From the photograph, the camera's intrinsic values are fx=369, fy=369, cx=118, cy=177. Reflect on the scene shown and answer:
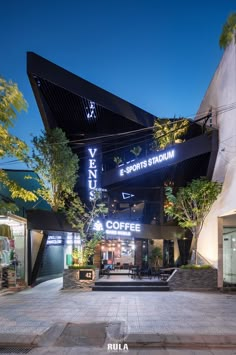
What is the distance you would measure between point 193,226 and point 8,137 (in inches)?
425

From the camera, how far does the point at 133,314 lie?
1061 centimetres

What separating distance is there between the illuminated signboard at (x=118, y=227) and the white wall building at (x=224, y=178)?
3.81m

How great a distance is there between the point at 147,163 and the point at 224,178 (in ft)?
15.6

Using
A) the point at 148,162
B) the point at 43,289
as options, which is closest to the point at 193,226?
the point at 148,162

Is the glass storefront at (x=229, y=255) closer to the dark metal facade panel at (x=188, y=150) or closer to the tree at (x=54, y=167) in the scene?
the dark metal facade panel at (x=188, y=150)

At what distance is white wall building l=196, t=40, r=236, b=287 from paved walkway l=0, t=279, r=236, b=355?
2551mm

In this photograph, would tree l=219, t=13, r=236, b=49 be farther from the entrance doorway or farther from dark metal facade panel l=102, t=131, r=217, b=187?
the entrance doorway

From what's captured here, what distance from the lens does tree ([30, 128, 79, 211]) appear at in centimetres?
1883

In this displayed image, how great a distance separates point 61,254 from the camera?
83.5ft

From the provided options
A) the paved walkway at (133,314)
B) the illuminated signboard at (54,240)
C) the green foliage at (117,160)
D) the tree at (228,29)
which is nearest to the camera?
the tree at (228,29)

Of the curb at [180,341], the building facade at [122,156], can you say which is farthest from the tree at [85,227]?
the curb at [180,341]

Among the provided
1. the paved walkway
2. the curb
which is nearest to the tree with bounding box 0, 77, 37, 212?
the paved walkway

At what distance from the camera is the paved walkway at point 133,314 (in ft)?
26.4

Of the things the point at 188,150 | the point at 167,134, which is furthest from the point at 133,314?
the point at 167,134
